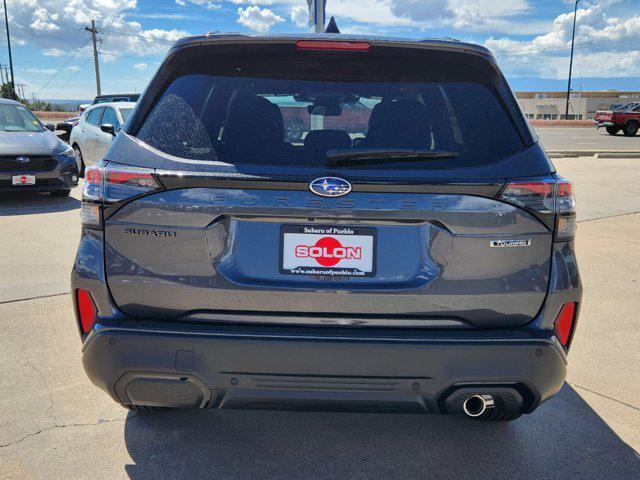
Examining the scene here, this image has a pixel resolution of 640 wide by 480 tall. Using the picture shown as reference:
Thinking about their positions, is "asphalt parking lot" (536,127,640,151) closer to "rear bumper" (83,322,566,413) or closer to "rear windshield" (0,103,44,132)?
"rear windshield" (0,103,44,132)

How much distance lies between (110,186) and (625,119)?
33.7 meters

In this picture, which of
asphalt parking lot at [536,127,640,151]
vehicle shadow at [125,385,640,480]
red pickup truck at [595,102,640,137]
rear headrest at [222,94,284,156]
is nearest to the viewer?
rear headrest at [222,94,284,156]

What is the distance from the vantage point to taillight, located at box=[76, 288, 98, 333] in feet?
7.81

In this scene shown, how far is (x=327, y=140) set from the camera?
93.6 inches

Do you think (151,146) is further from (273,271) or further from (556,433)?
(556,433)

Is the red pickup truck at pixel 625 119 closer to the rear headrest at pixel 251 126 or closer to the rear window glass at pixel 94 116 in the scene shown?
the rear window glass at pixel 94 116

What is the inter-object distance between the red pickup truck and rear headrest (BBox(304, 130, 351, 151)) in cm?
3307

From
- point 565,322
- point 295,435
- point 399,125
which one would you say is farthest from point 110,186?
point 565,322

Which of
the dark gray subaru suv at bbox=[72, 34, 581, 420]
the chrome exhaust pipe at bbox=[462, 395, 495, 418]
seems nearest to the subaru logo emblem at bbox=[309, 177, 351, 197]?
the dark gray subaru suv at bbox=[72, 34, 581, 420]

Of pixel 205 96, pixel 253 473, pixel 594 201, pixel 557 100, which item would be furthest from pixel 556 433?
pixel 557 100

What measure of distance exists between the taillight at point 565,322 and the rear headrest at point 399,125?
0.84 metres

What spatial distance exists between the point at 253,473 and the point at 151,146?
1467 mm

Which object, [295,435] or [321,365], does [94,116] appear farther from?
[321,365]

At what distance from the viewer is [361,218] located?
87.7 inches
